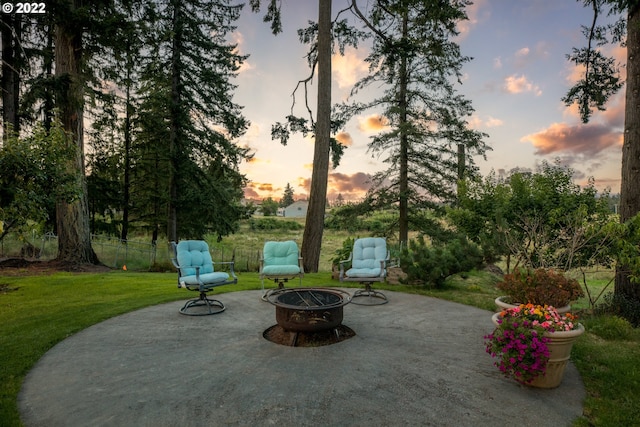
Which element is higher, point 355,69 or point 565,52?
point 355,69

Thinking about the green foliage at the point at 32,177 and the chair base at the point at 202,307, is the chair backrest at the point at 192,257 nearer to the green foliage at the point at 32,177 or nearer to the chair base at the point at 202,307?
the chair base at the point at 202,307

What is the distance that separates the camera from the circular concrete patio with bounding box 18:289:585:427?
2.42m

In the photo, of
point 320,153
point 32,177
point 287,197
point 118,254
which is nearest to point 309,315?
point 32,177

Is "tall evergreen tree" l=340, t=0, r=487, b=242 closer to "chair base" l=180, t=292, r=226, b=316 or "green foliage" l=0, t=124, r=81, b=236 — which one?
"chair base" l=180, t=292, r=226, b=316

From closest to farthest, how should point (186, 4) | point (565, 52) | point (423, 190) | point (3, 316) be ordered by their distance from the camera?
point (3, 316) → point (565, 52) → point (423, 190) → point (186, 4)

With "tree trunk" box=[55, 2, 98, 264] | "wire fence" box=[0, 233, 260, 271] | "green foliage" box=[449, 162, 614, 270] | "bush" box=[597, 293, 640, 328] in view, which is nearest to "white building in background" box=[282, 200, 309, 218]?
"wire fence" box=[0, 233, 260, 271]

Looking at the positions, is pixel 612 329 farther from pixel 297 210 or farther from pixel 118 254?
pixel 297 210

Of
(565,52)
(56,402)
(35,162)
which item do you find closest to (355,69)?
(565,52)

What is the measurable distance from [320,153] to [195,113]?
293 inches

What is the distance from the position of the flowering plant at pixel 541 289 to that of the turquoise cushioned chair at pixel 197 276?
387 centimetres

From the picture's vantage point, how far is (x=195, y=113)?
46.2 ft

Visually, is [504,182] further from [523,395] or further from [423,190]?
[423,190]

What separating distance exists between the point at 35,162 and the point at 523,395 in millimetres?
7950

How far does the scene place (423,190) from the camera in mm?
12602
